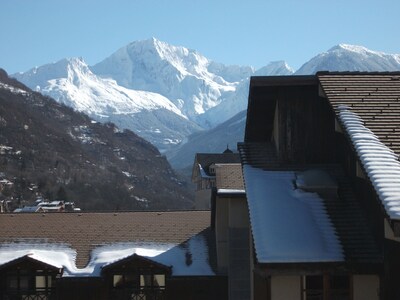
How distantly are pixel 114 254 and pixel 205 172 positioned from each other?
37963 millimetres

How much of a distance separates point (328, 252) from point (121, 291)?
11221mm

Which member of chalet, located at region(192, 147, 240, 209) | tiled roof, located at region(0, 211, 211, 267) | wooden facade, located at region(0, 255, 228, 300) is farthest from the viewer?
chalet, located at region(192, 147, 240, 209)

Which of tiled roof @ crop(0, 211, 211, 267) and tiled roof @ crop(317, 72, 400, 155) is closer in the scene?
tiled roof @ crop(317, 72, 400, 155)

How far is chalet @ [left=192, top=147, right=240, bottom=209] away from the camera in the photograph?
5484 centimetres

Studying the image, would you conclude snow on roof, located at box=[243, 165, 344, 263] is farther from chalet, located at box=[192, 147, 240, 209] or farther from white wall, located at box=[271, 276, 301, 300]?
chalet, located at box=[192, 147, 240, 209]

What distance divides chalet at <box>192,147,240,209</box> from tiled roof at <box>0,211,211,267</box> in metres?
28.2

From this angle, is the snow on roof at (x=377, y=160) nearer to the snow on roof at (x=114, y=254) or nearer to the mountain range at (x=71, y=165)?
the snow on roof at (x=114, y=254)

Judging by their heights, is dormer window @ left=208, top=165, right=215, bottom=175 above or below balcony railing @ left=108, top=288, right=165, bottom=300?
above

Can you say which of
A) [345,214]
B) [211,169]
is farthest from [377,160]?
[211,169]

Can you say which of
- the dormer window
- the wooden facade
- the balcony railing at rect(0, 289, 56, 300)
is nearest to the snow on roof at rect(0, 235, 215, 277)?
the wooden facade

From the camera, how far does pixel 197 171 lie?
2413 inches

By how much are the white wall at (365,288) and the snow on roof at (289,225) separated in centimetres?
54

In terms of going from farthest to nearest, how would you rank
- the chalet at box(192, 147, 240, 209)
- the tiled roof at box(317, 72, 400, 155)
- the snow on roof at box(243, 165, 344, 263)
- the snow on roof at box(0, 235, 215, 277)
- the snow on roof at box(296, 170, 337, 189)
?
the chalet at box(192, 147, 240, 209) → the snow on roof at box(0, 235, 215, 277) → the snow on roof at box(296, 170, 337, 189) → the tiled roof at box(317, 72, 400, 155) → the snow on roof at box(243, 165, 344, 263)

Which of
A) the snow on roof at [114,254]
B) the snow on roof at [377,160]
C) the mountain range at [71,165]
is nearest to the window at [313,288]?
the snow on roof at [377,160]
